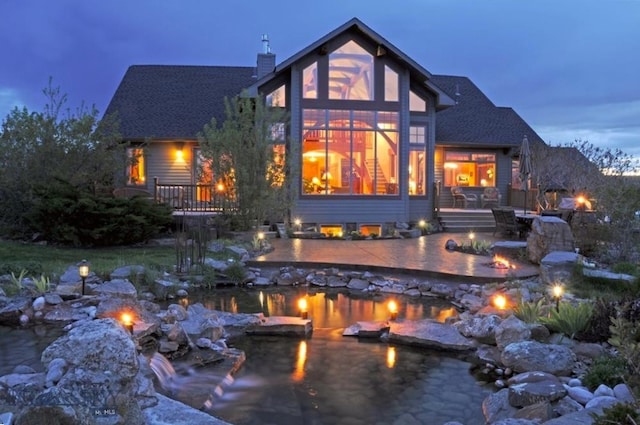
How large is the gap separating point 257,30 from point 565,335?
3334 centimetres

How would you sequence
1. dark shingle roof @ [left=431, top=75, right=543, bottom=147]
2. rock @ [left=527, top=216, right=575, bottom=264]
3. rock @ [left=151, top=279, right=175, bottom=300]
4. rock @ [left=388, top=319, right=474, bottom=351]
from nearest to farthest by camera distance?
rock @ [left=388, top=319, right=474, bottom=351], rock @ [left=151, top=279, right=175, bottom=300], rock @ [left=527, top=216, right=575, bottom=264], dark shingle roof @ [left=431, top=75, right=543, bottom=147]

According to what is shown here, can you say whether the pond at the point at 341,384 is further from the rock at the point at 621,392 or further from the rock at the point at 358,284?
the rock at the point at 358,284

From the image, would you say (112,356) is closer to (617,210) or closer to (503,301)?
(503,301)


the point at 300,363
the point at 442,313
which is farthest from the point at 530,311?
the point at 300,363

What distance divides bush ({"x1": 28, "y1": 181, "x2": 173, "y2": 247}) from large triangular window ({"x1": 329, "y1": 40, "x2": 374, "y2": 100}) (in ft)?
22.0

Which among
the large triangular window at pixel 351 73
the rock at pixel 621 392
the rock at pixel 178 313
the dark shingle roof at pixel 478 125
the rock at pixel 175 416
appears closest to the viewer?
the rock at pixel 175 416

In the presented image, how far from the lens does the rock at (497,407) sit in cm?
439

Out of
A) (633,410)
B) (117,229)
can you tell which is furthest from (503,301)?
Result: (117,229)

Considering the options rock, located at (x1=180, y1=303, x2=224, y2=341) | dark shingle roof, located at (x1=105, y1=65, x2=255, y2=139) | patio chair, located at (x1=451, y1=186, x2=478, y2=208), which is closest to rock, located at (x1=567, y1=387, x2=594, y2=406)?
rock, located at (x1=180, y1=303, x2=224, y2=341)

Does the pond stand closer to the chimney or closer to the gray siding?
the gray siding

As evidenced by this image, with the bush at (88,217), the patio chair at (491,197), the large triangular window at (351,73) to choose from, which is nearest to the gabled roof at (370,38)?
the large triangular window at (351,73)

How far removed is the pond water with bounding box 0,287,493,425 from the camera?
4.57 meters

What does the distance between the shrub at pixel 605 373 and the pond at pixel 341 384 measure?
906 mm

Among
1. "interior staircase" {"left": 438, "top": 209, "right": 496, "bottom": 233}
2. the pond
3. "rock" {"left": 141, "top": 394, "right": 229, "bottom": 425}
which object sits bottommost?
the pond
